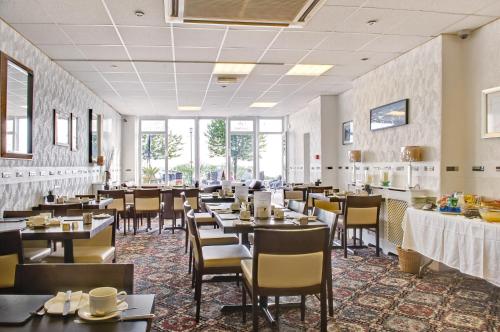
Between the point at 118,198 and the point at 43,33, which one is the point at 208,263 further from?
the point at 118,198

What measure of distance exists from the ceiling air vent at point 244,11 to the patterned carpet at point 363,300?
2938 mm

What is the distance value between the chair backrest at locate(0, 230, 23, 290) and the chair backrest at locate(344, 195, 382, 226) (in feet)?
14.4

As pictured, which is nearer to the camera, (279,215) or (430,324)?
(430,324)

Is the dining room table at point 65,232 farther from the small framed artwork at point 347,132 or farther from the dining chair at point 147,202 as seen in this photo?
the small framed artwork at point 347,132

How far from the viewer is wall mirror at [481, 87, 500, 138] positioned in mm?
4809

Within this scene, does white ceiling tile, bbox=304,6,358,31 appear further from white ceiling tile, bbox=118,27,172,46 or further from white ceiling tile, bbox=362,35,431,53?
white ceiling tile, bbox=118,27,172,46

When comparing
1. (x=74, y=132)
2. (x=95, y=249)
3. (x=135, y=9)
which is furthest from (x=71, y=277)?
(x=74, y=132)

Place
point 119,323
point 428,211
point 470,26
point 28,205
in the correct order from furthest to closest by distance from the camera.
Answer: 1. point 28,205
2. point 470,26
3. point 428,211
4. point 119,323

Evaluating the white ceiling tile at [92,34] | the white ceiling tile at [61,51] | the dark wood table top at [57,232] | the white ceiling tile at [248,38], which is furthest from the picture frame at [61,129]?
the dark wood table top at [57,232]

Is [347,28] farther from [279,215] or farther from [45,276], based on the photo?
[45,276]

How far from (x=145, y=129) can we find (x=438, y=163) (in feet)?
37.0

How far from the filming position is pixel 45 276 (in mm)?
1752

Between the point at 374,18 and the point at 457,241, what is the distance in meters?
2.82

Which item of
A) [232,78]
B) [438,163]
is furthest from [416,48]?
[232,78]
